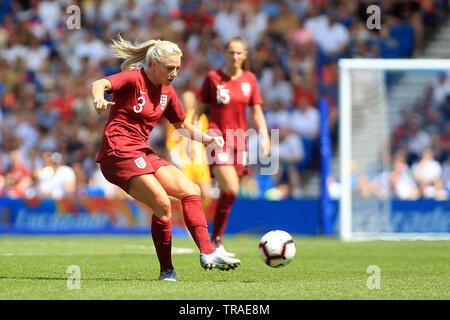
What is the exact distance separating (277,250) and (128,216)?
913 cm

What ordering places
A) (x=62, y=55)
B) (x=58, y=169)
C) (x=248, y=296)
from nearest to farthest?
(x=248, y=296) → (x=58, y=169) → (x=62, y=55)

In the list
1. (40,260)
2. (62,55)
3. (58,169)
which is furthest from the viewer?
(62,55)

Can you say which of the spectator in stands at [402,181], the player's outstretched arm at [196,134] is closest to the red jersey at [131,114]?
the player's outstretched arm at [196,134]

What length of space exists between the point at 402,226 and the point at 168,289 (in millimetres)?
9748

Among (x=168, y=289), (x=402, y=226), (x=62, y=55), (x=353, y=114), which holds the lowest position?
(x=402, y=226)

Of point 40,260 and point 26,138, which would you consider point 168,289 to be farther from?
point 26,138

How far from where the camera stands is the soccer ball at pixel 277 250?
7.91m

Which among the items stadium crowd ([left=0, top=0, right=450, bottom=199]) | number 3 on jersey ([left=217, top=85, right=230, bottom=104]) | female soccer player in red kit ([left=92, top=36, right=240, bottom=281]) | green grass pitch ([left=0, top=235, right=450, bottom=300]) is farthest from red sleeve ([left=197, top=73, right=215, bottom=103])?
stadium crowd ([left=0, top=0, right=450, bottom=199])

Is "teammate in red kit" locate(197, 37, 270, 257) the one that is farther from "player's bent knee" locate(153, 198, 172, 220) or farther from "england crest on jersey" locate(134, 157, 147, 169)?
"england crest on jersey" locate(134, 157, 147, 169)

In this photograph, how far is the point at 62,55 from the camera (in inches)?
854

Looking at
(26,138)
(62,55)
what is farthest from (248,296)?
(62,55)

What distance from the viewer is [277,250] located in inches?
311

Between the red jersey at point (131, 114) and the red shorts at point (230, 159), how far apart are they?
120 inches

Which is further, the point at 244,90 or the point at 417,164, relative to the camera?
the point at 417,164
